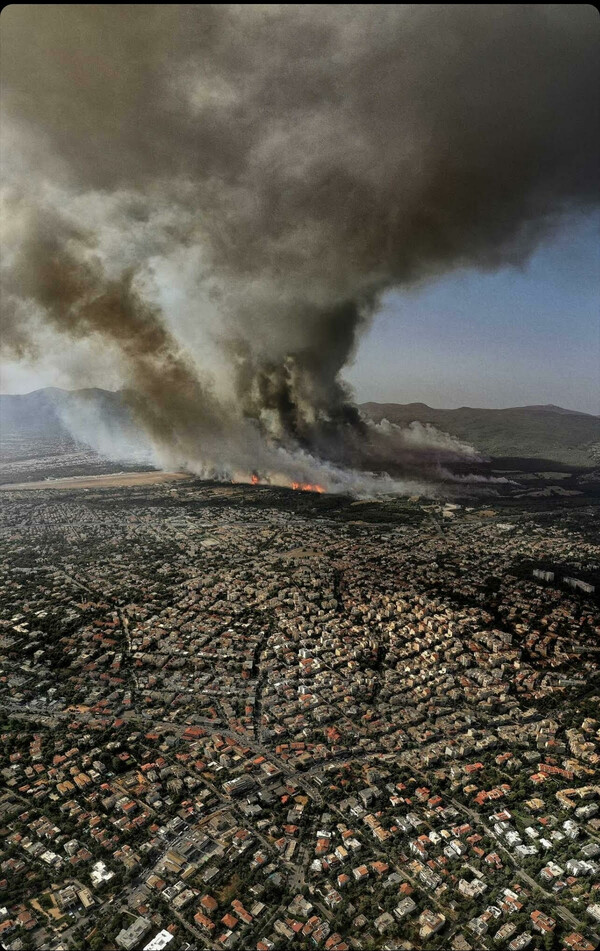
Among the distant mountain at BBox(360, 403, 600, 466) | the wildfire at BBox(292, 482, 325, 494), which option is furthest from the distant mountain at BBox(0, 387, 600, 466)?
the wildfire at BBox(292, 482, 325, 494)

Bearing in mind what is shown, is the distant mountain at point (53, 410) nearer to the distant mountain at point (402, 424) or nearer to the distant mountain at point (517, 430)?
the distant mountain at point (402, 424)

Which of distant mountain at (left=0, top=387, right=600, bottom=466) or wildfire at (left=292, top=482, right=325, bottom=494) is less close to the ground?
distant mountain at (left=0, top=387, right=600, bottom=466)

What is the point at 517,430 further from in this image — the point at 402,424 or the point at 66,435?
the point at 66,435

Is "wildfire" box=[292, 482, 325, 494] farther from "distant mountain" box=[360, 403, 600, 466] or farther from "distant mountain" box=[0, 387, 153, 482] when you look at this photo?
"distant mountain" box=[360, 403, 600, 466]

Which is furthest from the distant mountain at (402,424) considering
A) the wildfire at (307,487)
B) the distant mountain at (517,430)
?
the wildfire at (307,487)

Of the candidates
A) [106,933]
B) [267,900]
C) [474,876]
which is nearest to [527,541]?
[474,876]

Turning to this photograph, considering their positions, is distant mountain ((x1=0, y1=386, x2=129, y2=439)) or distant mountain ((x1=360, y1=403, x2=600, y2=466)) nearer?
distant mountain ((x1=360, y1=403, x2=600, y2=466))

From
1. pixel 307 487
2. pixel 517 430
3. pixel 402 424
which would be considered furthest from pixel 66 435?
pixel 517 430
